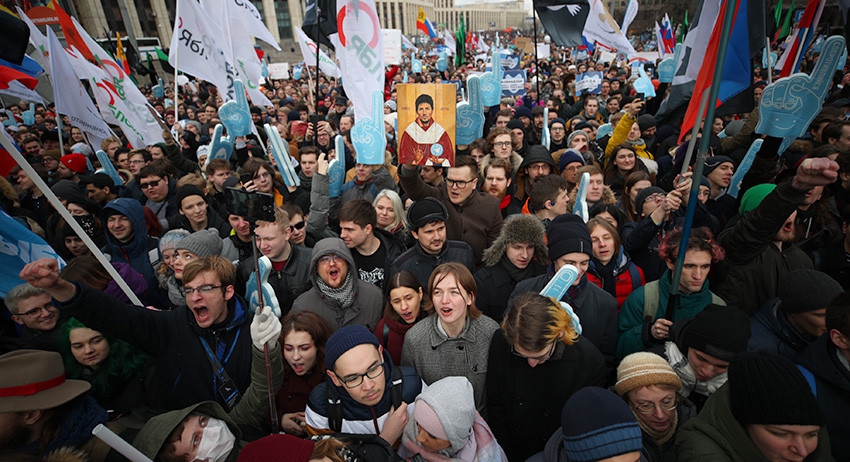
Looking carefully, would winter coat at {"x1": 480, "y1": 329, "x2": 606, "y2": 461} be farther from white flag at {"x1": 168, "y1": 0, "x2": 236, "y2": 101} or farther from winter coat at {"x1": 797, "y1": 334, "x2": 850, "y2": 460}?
white flag at {"x1": 168, "y1": 0, "x2": 236, "y2": 101}

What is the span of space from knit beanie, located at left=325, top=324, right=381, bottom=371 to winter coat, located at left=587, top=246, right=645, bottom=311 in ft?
5.91

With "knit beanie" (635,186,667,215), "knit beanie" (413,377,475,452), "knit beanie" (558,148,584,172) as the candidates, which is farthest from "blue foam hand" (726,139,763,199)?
"knit beanie" (413,377,475,452)

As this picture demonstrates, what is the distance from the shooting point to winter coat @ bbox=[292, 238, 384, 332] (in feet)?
8.96

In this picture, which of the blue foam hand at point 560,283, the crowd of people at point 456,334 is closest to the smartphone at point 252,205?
the crowd of people at point 456,334

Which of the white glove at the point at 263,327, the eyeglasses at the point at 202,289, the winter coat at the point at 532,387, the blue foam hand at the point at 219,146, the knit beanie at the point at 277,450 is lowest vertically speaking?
the winter coat at the point at 532,387

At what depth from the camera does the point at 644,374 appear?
6.28 feet

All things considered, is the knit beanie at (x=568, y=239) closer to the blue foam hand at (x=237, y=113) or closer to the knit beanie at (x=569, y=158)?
the knit beanie at (x=569, y=158)

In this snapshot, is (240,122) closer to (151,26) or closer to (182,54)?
(182,54)

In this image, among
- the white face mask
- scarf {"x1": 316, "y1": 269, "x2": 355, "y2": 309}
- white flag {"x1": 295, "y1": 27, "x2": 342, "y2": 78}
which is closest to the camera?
the white face mask

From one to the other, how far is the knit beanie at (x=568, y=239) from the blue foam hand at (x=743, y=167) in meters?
2.28

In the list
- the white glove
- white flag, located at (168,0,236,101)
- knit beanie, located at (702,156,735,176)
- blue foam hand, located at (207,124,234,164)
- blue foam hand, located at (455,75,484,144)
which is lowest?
the white glove

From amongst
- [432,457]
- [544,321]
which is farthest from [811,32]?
[432,457]

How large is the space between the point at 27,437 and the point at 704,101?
3.96m

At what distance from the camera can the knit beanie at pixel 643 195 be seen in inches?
142
